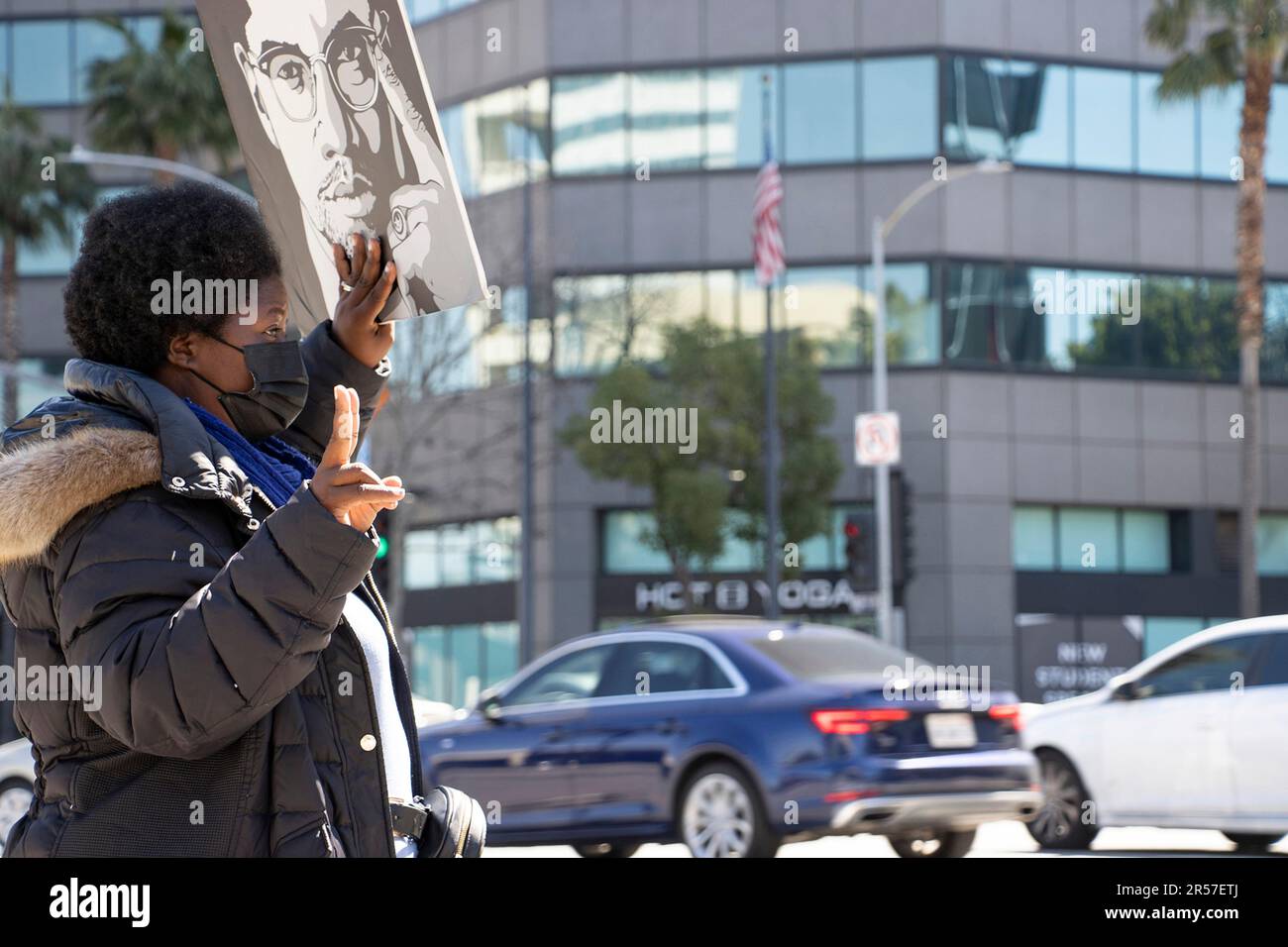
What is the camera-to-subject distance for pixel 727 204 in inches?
1432

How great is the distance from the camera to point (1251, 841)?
12477 mm

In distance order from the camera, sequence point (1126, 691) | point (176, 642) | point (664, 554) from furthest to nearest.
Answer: point (664, 554)
point (1126, 691)
point (176, 642)

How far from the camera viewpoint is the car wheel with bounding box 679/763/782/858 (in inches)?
402

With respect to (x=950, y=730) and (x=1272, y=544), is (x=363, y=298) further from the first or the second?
(x=1272, y=544)

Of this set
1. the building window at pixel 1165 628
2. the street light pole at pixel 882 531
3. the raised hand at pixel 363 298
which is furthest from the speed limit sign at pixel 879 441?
the raised hand at pixel 363 298

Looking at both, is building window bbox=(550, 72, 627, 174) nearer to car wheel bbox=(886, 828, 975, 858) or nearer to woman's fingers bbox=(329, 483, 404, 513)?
car wheel bbox=(886, 828, 975, 858)

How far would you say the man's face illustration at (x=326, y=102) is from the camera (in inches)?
86.4

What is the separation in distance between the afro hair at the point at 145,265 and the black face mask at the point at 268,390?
0.22 feet

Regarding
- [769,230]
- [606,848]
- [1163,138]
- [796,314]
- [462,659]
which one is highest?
[1163,138]

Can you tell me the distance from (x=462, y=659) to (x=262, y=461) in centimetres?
3587

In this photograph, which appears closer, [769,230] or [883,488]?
[769,230]

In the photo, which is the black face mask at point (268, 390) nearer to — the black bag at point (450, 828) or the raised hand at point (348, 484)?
the raised hand at point (348, 484)

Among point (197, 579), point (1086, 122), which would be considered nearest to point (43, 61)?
point (1086, 122)
